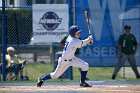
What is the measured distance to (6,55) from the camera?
56.6 feet

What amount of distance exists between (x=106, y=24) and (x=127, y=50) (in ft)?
4.37

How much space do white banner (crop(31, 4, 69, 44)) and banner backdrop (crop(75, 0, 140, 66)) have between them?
0.91 metres

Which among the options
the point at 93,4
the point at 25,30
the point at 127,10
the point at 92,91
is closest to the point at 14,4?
the point at 25,30

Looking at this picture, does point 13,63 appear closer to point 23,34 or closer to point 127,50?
point 23,34

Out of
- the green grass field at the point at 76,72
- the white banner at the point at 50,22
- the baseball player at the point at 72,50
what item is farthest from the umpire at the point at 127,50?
the baseball player at the point at 72,50

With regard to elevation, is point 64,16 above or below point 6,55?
above

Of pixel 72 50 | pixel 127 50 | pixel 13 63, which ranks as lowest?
pixel 13 63

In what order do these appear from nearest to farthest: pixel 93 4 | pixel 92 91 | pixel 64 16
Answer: pixel 92 91 → pixel 64 16 → pixel 93 4

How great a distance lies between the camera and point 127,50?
17469mm

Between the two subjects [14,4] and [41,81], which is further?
[14,4]

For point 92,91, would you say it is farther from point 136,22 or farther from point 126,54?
point 136,22

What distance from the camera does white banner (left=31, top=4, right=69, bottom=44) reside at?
56.2ft

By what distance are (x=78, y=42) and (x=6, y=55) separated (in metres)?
4.41

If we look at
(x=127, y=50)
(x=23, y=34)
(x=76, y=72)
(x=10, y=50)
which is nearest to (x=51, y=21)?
(x=23, y=34)
